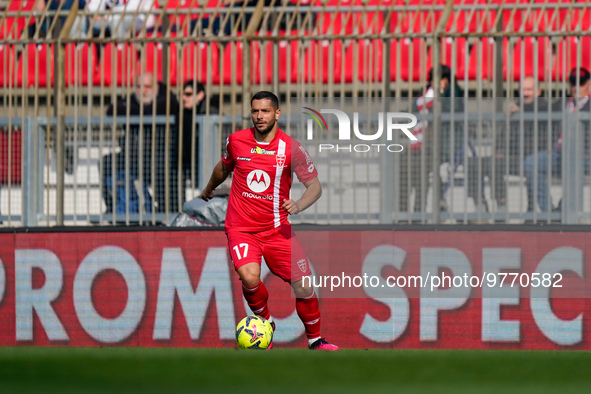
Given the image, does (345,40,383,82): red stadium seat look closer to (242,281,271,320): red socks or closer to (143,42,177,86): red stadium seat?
(143,42,177,86): red stadium seat

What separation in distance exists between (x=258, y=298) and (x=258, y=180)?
3.39ft

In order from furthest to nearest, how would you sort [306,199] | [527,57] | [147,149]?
[147,149]
[527,57]
[306,199]

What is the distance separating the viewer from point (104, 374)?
22.8 feet

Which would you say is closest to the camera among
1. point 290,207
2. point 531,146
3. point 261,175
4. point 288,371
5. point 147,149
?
point 288,371

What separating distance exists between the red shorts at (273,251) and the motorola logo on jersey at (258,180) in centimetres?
39

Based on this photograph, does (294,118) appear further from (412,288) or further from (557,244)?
(557,244)

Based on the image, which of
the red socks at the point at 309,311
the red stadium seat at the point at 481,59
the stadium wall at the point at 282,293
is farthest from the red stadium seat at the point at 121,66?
the red stadium seat at the point at 481,59

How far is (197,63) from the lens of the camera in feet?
29.8

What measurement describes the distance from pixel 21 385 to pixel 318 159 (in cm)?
356

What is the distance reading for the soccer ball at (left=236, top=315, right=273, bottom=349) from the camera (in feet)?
25.1

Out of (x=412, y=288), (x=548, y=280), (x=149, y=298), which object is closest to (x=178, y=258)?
(x=149, y=298)

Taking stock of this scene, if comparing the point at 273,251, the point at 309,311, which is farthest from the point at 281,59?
the point at 309,311

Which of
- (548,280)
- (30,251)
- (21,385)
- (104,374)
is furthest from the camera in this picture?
(30,251)

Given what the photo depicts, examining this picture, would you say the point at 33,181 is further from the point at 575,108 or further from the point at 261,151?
the point at 575,108
